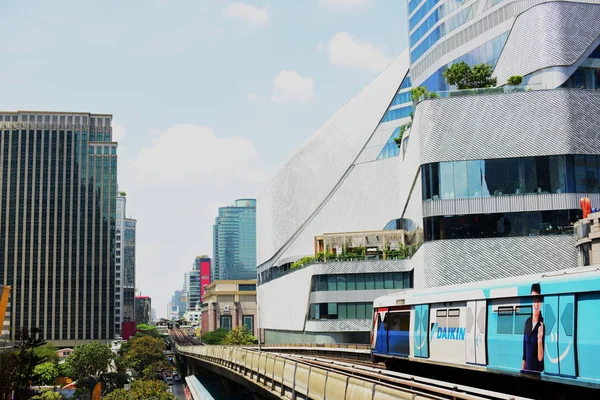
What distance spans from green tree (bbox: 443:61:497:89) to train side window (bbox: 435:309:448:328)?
35562 millimetres

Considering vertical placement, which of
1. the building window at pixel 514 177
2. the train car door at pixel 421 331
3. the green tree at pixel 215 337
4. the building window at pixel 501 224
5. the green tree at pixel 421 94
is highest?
the green tree at pixel 421 94

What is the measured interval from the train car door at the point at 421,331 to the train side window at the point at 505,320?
207 inches

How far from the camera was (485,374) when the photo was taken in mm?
21594

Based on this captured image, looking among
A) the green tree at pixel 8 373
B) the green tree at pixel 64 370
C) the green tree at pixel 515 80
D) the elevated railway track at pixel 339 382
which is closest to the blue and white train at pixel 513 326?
the elevated railway track at pixel 339 382

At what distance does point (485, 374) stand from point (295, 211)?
82417 millimetres

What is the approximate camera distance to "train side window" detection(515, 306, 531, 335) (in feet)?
61.5

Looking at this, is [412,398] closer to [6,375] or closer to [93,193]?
[6,375]

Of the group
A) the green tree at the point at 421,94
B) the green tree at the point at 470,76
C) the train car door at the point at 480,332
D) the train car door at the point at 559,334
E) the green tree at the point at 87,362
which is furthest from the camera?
the green tree at the point at 87,362

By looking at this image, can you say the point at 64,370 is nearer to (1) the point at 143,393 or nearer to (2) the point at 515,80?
(1) the point at 143,393

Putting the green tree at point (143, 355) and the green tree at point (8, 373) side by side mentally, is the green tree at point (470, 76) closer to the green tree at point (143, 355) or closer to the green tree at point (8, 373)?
the green tree at point (8, 373)

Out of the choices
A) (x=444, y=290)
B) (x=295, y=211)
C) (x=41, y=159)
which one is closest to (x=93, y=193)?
(x=41, y=159)

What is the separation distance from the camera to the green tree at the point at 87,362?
10719 centimetres

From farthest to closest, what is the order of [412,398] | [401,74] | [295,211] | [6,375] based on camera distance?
[295,211]
[401,74]
[6,375]
[412,398]

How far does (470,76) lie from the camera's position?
2240 inches
